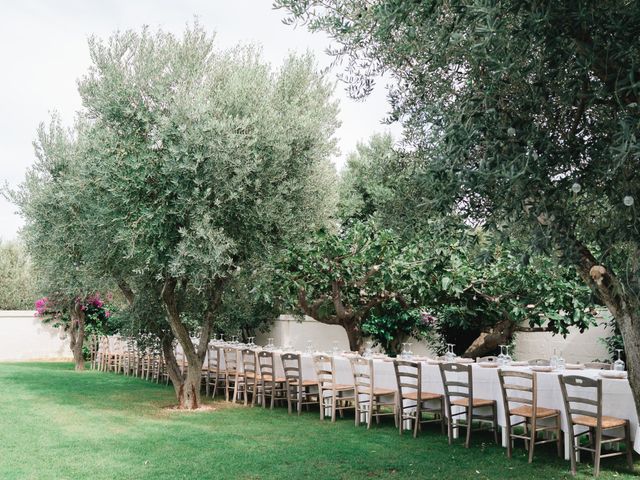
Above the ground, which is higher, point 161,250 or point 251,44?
point 251,44

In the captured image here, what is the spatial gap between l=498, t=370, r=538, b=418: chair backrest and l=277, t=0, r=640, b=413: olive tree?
95.3 inches

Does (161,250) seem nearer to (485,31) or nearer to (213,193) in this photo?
(213,193)

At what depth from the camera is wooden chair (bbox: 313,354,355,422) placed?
9.77 m

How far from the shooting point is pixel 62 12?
10055mm

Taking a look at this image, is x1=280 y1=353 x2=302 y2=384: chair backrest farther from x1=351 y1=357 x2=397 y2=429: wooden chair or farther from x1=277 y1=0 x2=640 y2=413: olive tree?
x1=277 y1=0 x2=640 y2=413: olive tree

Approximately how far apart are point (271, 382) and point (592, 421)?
20.0 feet

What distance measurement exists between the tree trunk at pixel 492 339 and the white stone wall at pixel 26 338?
15.5 m

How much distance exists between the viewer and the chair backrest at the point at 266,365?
1108 centimetres

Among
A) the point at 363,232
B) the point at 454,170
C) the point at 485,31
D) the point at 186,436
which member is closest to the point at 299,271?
the point at 363,232

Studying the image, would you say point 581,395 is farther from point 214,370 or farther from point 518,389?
point 214,370

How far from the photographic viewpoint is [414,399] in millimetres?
8703

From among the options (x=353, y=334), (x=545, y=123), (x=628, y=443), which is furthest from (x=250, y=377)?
(x=545, y=123)

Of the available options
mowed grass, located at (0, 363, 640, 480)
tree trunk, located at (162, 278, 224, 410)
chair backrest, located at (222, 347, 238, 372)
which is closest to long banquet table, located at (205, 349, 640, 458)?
mowed grass, located at (0, 363, 640, 480)

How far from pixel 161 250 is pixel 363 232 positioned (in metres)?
3.96
